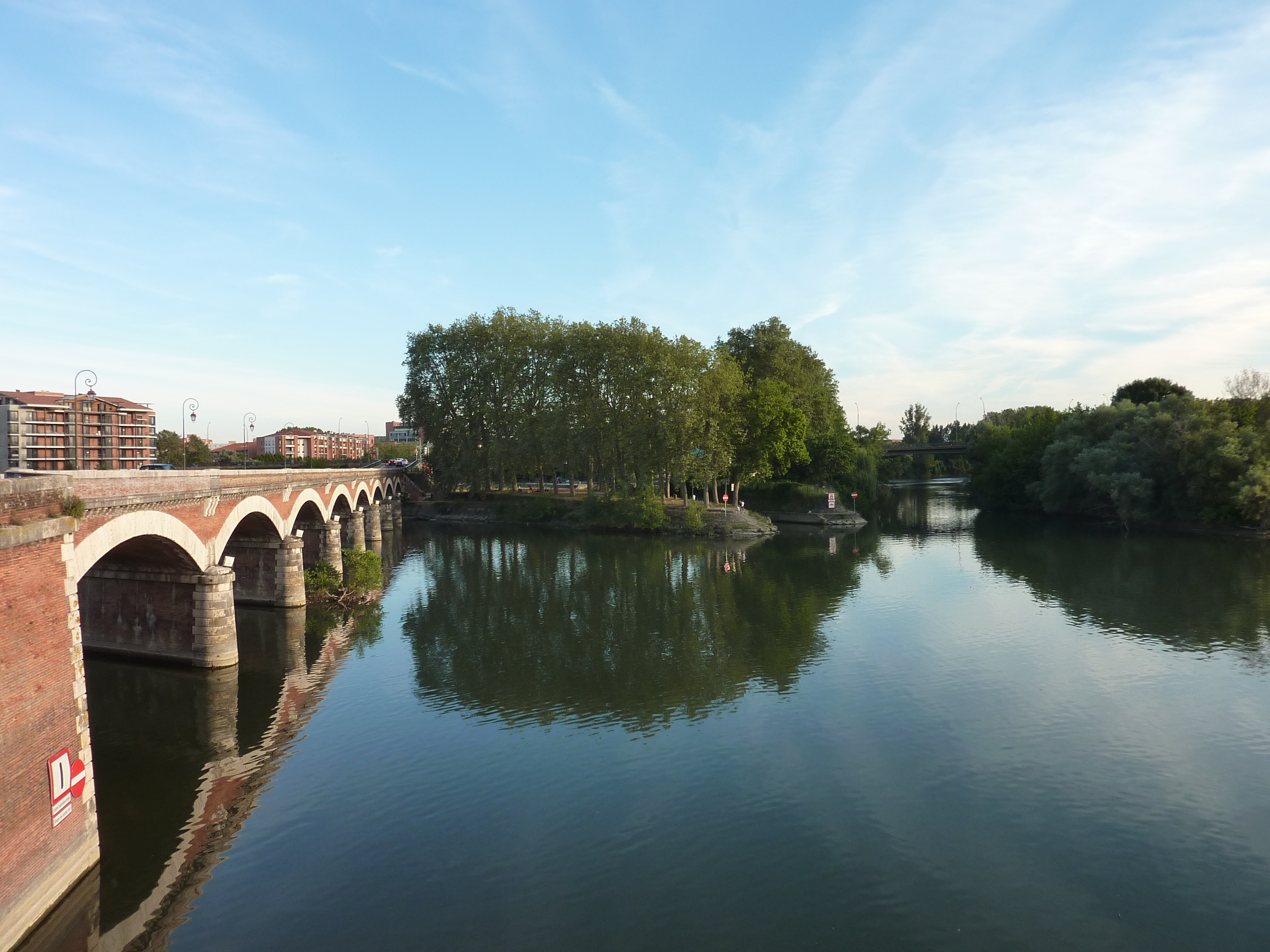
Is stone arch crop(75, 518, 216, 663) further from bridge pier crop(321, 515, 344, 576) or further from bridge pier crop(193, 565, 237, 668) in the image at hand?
bridge pier crop(321, 515, 344, 576)

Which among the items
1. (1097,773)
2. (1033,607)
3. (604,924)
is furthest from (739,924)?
(1033,607)

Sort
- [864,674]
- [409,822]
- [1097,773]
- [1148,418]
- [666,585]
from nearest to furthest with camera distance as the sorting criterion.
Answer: [409,822]
[1097,773]
[864,674]
[666,585]
[1148,418]

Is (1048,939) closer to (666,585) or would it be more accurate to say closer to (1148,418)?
(666,585)

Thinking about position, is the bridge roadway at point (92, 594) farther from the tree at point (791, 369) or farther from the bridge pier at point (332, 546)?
the tree at point (791, 369)

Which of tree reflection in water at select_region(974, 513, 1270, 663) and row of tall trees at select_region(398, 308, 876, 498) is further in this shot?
row of tall trees at select_region(398, 308, 876, 498)

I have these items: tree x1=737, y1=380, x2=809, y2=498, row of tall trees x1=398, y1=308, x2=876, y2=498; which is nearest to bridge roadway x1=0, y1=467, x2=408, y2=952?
row of tall trees x1=398, y1=308, x2=876, y2=498

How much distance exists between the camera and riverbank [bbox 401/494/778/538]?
6712 centimetres

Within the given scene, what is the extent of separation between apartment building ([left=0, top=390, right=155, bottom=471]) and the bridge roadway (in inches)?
2576

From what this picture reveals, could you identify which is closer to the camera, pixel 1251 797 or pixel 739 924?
pixel 739 924

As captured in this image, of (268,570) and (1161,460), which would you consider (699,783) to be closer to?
(268,570)

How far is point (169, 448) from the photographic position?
99.5 meters

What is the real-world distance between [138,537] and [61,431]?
107 m

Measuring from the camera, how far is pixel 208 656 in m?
25.5

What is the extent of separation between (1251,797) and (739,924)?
12.3 m
